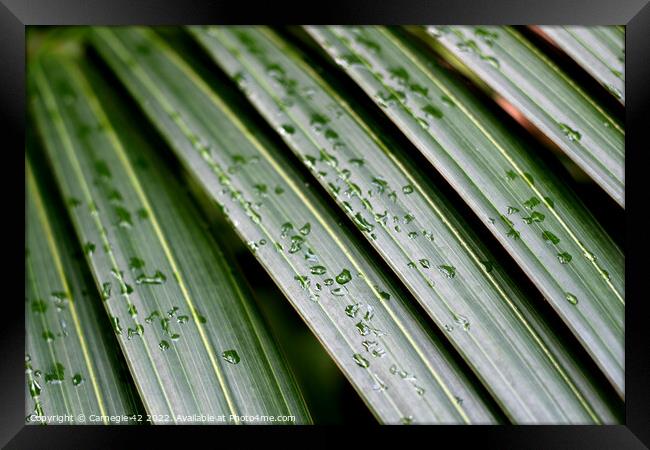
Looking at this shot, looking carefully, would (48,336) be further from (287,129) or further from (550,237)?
(550,237)

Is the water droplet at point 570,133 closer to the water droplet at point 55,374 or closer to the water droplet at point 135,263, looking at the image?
the water droplet at point 135,263

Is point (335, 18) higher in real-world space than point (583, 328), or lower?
higher

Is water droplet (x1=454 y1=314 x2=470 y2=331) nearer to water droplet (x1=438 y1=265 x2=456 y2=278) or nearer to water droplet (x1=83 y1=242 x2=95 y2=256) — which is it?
water droplet (x1=438 y1=265 x2=456 y2=278)

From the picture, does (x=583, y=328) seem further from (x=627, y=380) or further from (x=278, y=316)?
(x=278, y=316)

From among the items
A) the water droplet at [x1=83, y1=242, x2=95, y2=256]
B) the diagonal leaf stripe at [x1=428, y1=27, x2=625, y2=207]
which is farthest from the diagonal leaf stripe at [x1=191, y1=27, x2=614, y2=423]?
the water droplet at [x1=83, y1=242, x2=95, y2=256]

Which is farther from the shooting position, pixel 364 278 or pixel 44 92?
pixel 44 92

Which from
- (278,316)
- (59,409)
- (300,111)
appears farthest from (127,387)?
(300,111)

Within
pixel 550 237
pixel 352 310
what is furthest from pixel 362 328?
pixel 550 237
